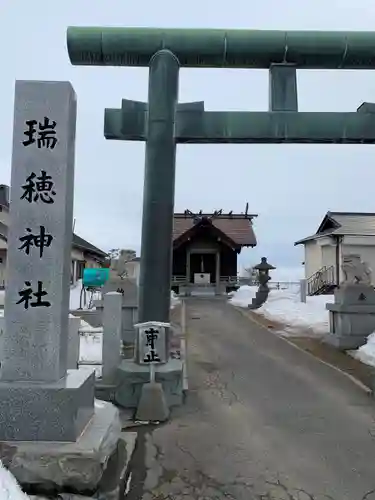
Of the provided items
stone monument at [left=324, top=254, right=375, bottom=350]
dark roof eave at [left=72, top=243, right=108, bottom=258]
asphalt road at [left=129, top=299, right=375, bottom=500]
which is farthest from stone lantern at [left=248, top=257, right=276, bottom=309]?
dark roof eave at [left=72, top=243, right=108, bottom=258]

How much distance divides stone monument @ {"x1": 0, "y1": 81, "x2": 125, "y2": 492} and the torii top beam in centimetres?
399

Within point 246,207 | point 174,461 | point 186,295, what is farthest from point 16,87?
point 246,207

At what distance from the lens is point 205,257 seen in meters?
31.9

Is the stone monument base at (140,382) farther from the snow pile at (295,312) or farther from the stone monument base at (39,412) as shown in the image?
the snow pile at (295,312)

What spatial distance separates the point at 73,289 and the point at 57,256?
2658 cm

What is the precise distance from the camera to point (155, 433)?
5.60 meters

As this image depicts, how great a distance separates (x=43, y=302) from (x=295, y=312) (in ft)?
50.7

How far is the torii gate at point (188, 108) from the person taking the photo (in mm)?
7574

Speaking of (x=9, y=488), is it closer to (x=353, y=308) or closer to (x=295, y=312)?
(x=353, y=308)

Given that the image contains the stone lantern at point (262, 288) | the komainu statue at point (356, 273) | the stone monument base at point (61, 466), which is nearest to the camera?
the stone monument base at point (61, 466)

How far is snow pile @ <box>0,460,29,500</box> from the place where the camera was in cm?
301

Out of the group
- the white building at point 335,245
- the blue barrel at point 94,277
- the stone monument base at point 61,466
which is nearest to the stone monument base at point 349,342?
the stone monument base at point 61,466

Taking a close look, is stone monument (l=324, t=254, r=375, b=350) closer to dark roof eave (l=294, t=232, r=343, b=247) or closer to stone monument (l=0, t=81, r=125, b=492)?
stone monument (l=0, t=81, r=125, b=492)

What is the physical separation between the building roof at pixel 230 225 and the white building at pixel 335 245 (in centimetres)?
450
